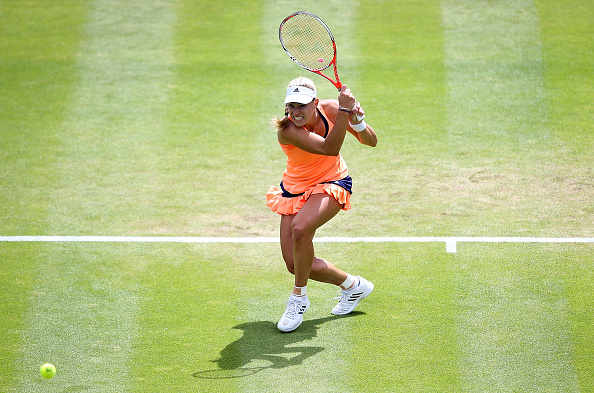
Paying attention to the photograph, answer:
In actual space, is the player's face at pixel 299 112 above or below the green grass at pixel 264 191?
above

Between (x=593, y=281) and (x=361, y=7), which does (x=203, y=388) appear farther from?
(x=361, y=7)

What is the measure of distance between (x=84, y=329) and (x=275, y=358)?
5.48ft

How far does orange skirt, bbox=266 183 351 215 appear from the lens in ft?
19.5

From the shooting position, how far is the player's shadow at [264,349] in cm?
543

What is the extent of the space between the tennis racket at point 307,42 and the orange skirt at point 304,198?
3.43 ft

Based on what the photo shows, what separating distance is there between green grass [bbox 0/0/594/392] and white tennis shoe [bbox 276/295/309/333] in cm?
12

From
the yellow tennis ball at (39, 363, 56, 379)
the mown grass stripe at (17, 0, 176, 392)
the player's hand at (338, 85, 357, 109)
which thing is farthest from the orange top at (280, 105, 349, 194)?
the yellow tennis ball at (39, 363, 56, 379)

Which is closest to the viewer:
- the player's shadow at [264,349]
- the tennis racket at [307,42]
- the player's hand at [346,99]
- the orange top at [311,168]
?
the player's shadow at [264,349]

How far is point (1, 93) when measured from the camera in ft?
34.8

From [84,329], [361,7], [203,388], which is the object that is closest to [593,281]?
[203,388]

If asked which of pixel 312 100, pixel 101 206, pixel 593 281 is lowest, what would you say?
pixel 101 206

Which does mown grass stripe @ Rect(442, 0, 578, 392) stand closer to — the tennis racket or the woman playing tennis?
the woman playing tennis

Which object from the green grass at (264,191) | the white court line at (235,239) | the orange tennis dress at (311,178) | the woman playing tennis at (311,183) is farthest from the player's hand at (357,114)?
the white court line at (235,239)

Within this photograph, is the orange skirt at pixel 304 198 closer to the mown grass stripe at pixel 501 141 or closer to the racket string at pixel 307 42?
the racket string at pixel 307 42
